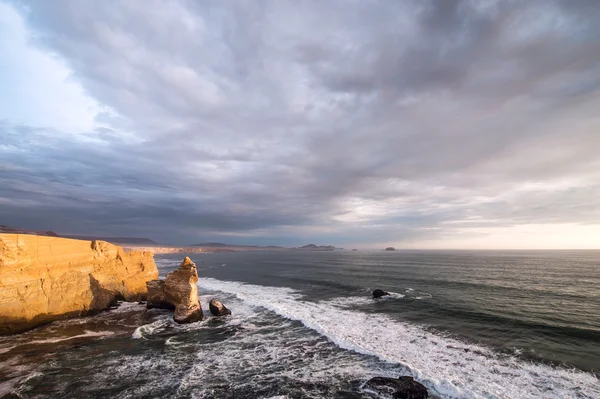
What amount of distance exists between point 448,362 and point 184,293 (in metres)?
19.8

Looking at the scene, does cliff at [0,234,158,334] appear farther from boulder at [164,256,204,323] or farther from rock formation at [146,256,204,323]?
boulder at [164,256,204,323]

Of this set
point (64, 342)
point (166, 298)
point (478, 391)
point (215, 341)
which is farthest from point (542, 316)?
point (64, 342)

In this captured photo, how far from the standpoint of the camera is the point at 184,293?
74.9 feet

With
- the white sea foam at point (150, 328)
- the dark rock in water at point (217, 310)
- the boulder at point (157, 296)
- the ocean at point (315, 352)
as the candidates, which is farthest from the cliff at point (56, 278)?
the dark rock in water at point (217, 310)

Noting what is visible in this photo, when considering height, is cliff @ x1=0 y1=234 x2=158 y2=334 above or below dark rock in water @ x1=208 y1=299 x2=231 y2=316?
above

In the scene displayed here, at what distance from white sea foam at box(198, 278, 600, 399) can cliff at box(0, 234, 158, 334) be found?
18.5 metres

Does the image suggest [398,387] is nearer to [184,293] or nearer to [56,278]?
[184,293]

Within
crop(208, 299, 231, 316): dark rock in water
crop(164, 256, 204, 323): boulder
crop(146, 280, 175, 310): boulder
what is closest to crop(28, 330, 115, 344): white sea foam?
crop(164, 256, 204, 323): boulder

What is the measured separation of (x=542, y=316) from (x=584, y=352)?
7.85 metres

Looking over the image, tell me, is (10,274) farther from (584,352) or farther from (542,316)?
(542,316)

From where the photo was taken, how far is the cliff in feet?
61.0

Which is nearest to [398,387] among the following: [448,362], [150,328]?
[448,362]

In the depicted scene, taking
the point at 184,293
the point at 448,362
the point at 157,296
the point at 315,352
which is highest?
the point at 184,293

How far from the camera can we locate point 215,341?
1769 cm
